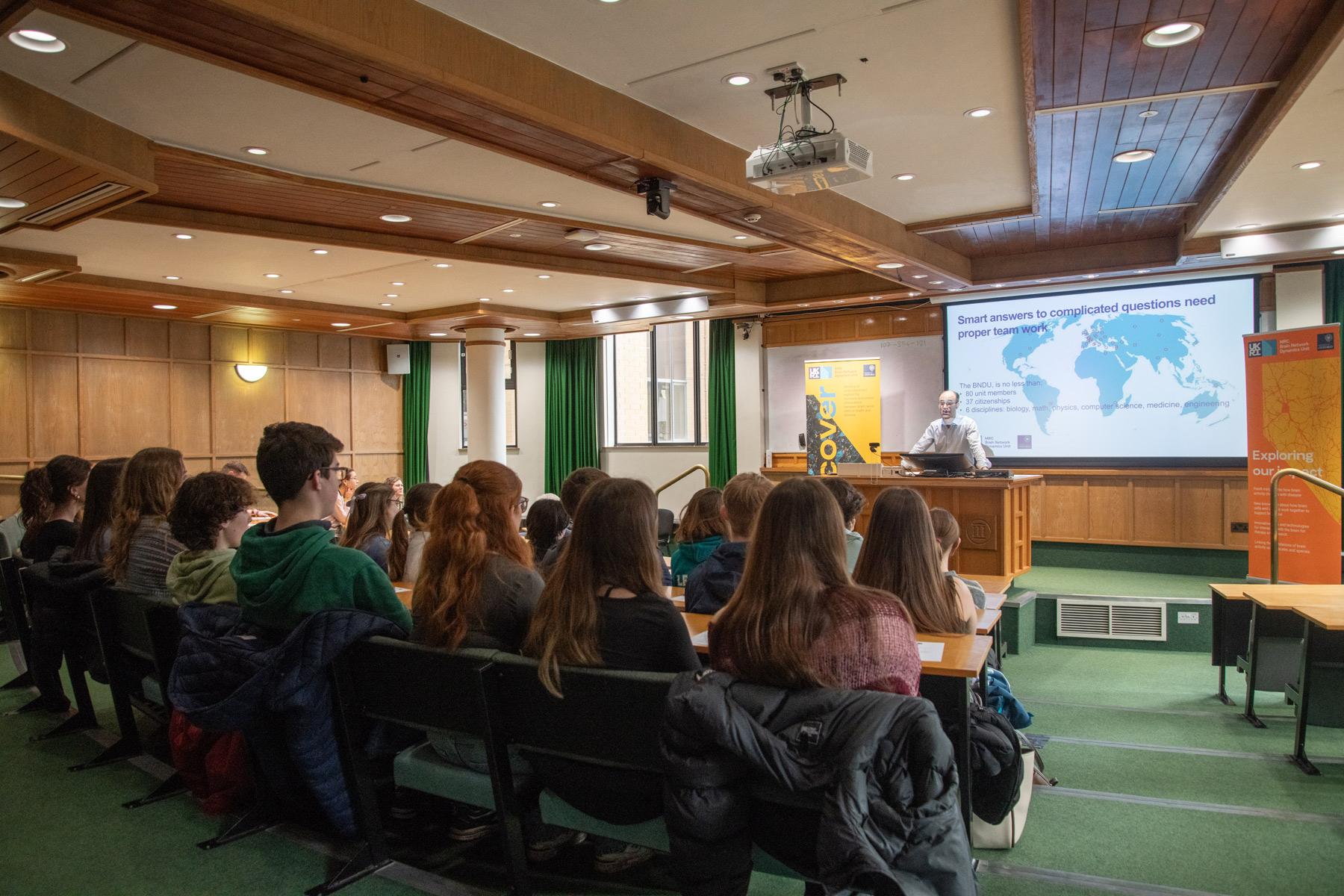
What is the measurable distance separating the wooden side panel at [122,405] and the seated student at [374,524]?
7.13 meters

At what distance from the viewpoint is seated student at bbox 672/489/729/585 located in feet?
13.5

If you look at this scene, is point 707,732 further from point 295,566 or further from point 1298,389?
point 1298,389

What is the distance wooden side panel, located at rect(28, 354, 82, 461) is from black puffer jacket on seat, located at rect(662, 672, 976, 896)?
33.1 feet

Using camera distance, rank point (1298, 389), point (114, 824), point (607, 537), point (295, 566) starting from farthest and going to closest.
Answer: point (1298, 389), point (114, 824), point (295, 566), point (607, 537)

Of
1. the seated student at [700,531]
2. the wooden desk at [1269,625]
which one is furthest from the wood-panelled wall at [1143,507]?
the seated student at [700,531]

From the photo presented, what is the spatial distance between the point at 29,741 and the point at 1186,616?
6.73m

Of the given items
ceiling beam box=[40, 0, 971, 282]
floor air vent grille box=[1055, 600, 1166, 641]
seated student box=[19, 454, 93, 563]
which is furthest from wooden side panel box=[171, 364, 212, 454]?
floor air vent grille box=[1055, 600, 1166, 641]

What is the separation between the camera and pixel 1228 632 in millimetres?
4832

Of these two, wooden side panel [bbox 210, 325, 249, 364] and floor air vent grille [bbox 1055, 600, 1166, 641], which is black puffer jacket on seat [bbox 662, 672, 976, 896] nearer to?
floor air vent grille [bbox 1055, 600, 1166, 641]

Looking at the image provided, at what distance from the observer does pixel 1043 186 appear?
5914mm

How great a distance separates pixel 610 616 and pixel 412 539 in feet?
7.35

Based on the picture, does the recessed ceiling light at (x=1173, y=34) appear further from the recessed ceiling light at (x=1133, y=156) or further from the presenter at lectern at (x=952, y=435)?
the presenter at lectern at (x=952, y=435)

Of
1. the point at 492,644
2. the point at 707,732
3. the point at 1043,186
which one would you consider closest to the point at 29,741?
the point at 492,644

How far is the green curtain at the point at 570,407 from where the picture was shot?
40.0ft
